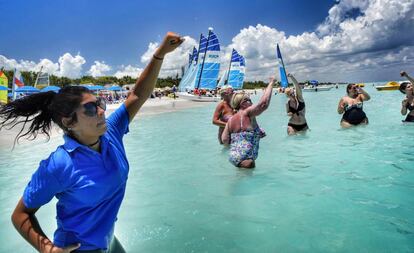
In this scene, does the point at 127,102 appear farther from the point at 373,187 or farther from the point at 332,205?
the point at 373,187

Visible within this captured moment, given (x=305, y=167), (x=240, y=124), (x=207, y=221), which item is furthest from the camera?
(x=305, y=167)

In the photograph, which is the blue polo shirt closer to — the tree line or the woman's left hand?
the woman's left hand

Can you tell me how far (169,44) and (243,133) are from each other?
325 centimetres

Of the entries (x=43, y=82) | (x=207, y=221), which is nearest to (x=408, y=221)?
(x=207, y=221)

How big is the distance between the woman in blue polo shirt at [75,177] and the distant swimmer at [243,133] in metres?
3.43

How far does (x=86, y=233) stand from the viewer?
1852 mm

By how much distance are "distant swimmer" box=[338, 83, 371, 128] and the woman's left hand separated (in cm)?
802

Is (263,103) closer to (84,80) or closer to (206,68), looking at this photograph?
(206,68)

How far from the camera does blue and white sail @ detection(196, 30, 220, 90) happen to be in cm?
4272

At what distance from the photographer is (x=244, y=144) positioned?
545 cm

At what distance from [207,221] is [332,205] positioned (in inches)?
63.7

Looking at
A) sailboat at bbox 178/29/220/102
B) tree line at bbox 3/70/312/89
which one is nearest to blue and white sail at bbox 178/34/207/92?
sailboat at bbox 178/29/220/102

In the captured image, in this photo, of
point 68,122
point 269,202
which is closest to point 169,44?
point 68,122

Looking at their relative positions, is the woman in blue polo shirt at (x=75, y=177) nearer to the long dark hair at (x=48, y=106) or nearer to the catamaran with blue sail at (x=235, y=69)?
the long dark hair at (x=48, y=106)
